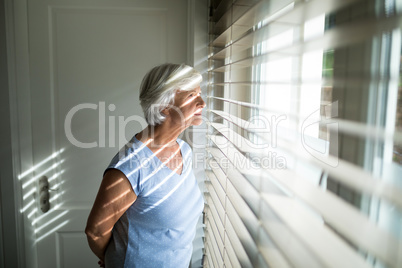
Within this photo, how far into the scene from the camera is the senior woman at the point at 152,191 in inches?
45.1

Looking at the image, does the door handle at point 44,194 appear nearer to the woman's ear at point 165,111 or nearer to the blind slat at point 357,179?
the woman's ear at point 165,111

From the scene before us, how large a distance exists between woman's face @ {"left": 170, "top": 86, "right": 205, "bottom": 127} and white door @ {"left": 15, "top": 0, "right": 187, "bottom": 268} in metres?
0.74

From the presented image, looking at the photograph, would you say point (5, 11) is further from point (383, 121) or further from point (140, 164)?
point (383, 121)

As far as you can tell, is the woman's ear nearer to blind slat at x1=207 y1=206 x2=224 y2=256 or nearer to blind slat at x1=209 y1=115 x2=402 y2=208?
blind slat at x1=207 y1=206 x2=224 y2=256

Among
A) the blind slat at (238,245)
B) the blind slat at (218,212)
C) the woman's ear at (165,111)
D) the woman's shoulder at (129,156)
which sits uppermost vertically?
the woman's ear at (165,111)

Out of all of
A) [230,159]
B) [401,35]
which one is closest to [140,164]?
[230,159]

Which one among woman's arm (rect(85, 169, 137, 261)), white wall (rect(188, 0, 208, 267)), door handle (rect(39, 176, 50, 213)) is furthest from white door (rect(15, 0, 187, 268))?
woman's arm (rect(85, 169, 137, 261))

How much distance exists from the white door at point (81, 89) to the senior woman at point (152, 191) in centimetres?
72

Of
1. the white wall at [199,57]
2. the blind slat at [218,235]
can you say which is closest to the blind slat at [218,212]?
the blind slat at [218,235]

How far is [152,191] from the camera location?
119 cm

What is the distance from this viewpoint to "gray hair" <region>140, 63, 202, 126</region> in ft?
3.95

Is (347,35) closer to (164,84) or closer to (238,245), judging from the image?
(238,245)

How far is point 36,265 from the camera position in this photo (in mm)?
2029

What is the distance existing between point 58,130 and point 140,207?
1017 millimetres
